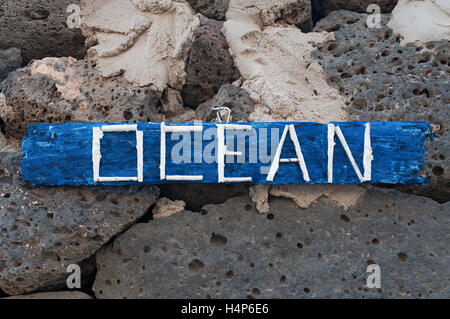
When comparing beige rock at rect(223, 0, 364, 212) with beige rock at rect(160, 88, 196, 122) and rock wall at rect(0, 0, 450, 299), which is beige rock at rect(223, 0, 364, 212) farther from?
beige rock at rect(160, 88, 196, 122)

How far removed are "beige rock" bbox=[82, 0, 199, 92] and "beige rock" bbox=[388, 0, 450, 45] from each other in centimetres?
106

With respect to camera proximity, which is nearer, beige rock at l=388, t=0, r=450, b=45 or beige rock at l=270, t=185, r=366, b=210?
beige rock at l=270, t=185, r=366, b=210

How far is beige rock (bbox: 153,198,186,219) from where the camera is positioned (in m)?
2.23

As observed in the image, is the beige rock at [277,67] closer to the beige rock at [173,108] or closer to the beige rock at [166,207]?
the beige rock at [173,108]

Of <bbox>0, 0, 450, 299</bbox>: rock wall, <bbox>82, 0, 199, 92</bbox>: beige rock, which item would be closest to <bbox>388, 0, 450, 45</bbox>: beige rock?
<bbox>0, 0, 450, 299</bbox>: rock wall

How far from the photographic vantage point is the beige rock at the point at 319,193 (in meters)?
2.18

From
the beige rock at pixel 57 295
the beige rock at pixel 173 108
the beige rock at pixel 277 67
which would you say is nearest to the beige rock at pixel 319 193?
the beige rock at pixel 277 67

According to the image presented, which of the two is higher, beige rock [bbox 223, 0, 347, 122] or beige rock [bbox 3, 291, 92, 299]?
beige rock [bbox 223, 0, 347, 122]

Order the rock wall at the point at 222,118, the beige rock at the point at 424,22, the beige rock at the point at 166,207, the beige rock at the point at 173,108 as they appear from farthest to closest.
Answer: the beige rock at the point at 173,108, the beige rock at the point at 424,22, the beige rock at the point at 166,207, the rock wall at the point at 222,118

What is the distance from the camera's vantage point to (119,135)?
2137 mm

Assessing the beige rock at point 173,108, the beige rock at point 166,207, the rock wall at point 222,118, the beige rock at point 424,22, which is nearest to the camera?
the rock wall at point 222,118

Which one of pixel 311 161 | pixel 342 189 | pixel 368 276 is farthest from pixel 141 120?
pixel 368 276

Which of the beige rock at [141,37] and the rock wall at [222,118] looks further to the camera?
the beige rock at [141,37]

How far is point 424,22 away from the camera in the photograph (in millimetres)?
2365
